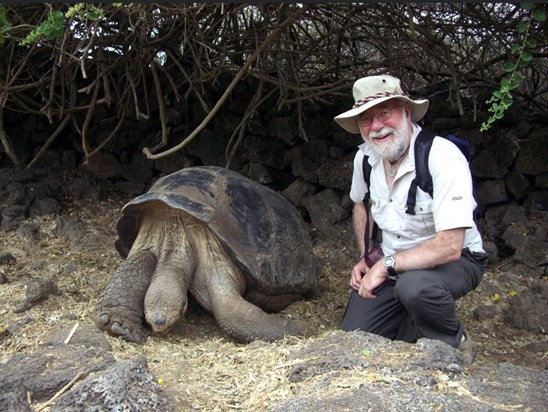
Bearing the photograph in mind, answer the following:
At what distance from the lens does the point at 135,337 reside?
265 centimetres

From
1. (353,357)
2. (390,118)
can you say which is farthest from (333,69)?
(353,357)

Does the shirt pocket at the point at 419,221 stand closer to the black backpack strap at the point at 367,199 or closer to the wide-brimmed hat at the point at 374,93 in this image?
the black backpack strap at the point at 367,199

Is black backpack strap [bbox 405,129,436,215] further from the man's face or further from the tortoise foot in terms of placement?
the tortoise foot

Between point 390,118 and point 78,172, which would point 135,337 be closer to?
point 390,118

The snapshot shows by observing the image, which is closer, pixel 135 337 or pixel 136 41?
pixel 135 337

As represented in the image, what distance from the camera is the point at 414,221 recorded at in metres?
2.72

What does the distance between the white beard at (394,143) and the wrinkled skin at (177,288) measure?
0.88 meters

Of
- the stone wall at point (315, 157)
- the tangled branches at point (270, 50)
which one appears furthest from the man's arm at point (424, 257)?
the stone wall at point (315, 157)

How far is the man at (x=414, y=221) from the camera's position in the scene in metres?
2.56

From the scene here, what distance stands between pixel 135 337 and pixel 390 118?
138 cm

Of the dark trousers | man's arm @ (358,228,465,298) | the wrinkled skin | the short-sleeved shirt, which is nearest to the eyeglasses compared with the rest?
the short-sleeved shirt

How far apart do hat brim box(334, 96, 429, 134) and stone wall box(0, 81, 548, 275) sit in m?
1.44

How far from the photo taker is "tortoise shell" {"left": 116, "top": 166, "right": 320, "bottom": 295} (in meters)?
3.06

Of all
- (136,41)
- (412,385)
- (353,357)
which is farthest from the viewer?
(136,41)
